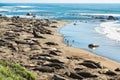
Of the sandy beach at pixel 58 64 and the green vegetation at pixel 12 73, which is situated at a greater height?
the green vegetation at pixel 12 73

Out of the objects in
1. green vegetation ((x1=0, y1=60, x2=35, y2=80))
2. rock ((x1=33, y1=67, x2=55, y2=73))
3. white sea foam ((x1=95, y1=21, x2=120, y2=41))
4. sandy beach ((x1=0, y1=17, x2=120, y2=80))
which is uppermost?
green vegetation ((x1=0, y1=60, x2=35, y2=80))

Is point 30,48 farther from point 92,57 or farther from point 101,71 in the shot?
point 101,71

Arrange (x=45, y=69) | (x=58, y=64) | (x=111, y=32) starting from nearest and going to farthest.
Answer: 1. (x=45, y=69)
2. (x=58, y=64)
3. (x=111, y=32)

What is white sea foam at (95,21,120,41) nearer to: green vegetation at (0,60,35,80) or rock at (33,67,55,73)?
rock at (33,67,55,73)

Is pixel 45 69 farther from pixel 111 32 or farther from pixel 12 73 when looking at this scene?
pixel 111 32

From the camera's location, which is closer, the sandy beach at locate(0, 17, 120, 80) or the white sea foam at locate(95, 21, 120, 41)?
the sandy beach at locate(0, 17, 120, 80)

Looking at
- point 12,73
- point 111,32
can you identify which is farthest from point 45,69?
point 111,32

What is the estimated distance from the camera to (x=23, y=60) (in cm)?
2377

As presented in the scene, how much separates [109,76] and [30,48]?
11.6 meters

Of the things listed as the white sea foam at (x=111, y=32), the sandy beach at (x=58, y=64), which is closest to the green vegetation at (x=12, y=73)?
the sandy beach at (x=58, y=64)

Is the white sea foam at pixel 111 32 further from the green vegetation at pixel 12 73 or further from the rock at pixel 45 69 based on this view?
the green vegetation at pixel 12 73

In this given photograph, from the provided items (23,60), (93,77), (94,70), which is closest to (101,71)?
(94,70)

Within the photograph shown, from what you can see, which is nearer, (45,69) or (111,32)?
(45,69)

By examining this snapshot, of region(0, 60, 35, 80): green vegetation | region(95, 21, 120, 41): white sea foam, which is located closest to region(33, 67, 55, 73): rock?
region(0, 60, 35, 80): green vegetation
